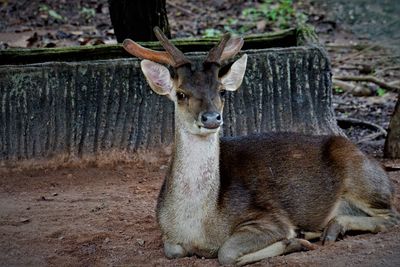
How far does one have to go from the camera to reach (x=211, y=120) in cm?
447

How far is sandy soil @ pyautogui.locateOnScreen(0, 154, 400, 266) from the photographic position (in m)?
4.61

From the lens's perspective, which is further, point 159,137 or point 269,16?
point 269,16

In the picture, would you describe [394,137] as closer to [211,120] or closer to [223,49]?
[223,49]

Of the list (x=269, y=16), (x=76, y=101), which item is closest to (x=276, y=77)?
(x=76, y=101)

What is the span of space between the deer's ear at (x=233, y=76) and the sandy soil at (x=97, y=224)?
1205 millimetres

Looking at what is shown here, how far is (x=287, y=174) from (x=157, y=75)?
1.17 metres

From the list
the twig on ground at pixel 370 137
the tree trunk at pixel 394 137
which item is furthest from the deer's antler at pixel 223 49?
the twig on ground at pixel 370 137

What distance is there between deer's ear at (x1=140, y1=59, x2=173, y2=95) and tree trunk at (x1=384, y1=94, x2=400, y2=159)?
9.59ft

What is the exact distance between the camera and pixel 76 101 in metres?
7.20

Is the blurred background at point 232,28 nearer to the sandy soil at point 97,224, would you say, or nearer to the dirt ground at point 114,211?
the dirt ground at point 114,211

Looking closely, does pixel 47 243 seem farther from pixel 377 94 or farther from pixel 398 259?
pixel 377 94

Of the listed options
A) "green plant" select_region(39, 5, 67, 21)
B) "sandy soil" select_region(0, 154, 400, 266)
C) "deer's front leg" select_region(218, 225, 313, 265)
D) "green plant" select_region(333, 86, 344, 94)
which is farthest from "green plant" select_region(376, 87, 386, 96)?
"green plant" select_region(39, 5, 67, 21)

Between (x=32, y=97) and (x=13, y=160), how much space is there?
65 cm

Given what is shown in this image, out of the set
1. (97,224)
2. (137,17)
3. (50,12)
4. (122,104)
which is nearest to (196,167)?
(97,224)
